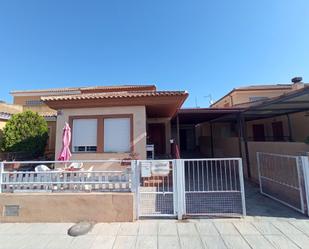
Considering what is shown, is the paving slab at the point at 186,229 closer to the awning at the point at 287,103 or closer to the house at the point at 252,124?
the house at the point at 252,124

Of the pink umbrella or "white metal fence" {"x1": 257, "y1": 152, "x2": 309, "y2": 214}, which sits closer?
"white metal fence" {"x1": 257, "y1": 152, "x2": 309, "y2": 214}

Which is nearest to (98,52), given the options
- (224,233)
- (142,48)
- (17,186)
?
(142,48)

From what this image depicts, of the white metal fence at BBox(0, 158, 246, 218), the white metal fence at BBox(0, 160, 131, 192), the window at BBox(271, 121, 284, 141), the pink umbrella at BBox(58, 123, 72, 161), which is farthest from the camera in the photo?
the window at BBox(271, 121, 284, 141)

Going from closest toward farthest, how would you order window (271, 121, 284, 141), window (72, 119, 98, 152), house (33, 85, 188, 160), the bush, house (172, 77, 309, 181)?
house (172, 77, 309, 181) → house (33, 85, 188, 160) → window (72, 119, 98, 152) → the bush → window (271, 121, 284, 141)

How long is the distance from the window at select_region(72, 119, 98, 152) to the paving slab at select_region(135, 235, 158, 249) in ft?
18.5

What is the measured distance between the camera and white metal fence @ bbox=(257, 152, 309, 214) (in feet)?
16.7

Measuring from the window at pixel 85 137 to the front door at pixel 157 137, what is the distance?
695cm

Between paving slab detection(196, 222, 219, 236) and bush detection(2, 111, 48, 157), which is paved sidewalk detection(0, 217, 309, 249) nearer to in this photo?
paving slab detection(196, 222, 219, 236)

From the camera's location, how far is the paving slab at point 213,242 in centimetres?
361

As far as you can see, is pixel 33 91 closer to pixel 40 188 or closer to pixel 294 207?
pixel 40 188

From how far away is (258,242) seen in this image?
3729mm

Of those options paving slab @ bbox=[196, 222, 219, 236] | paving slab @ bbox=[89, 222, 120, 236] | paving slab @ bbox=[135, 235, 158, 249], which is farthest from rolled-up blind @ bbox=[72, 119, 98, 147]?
paving slab @ bbox=[196, 222, 219, 236]

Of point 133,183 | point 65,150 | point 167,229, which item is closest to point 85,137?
point 65,150

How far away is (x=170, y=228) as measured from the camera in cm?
436
